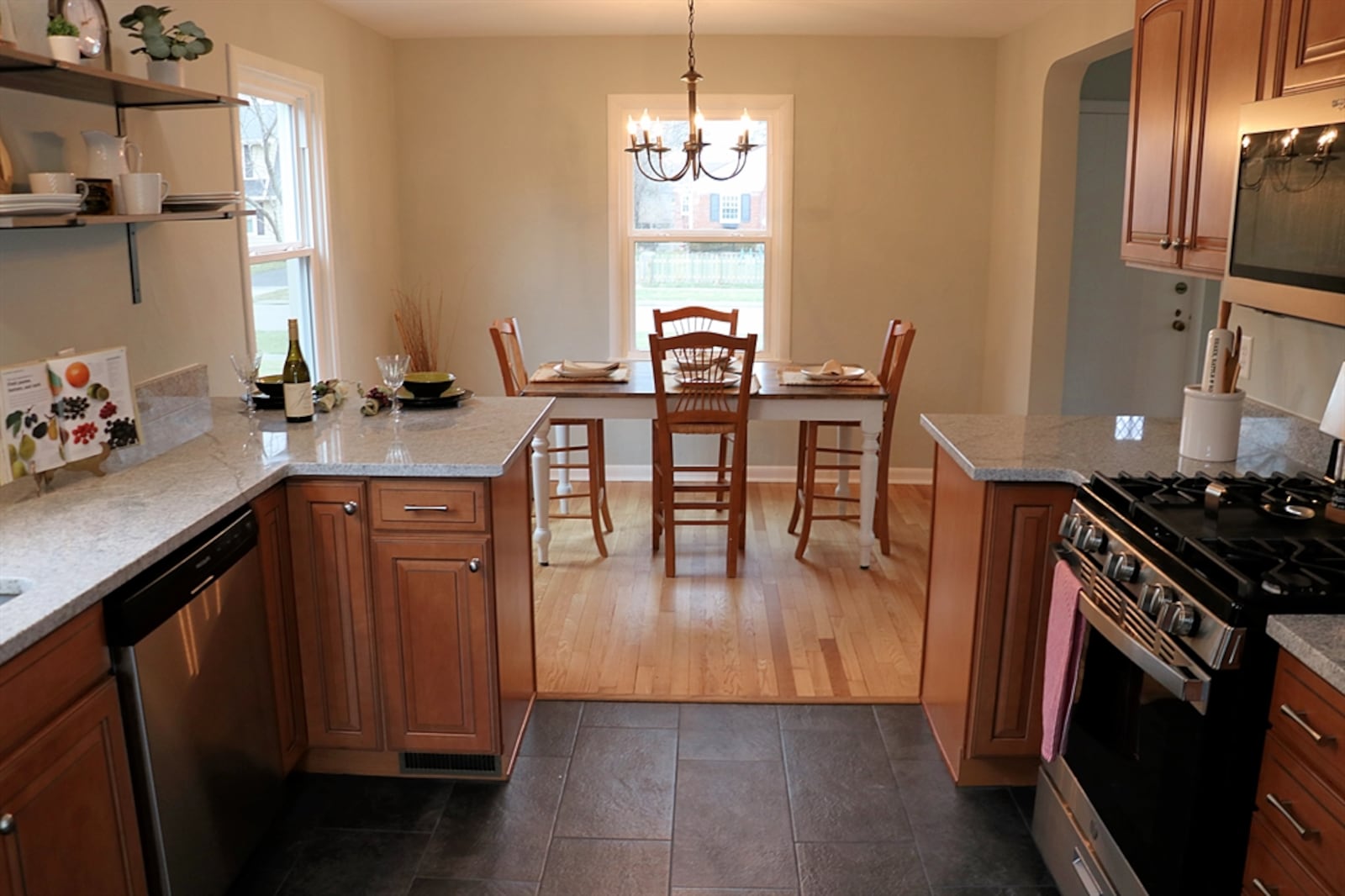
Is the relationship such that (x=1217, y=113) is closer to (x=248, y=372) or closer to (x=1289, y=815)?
(x=1289, y=815)

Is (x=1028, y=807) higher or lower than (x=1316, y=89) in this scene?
lower

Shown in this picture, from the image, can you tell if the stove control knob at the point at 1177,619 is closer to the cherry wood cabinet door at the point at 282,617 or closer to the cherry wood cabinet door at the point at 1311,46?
the cherry wood cabinet door at the point at 1311,46

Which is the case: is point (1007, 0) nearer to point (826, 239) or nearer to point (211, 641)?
point (826, 239)

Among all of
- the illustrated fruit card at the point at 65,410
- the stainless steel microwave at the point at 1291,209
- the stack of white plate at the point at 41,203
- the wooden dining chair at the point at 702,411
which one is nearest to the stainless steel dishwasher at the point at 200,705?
the illustrated fruit card at the point at 65,410

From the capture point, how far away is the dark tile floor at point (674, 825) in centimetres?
236

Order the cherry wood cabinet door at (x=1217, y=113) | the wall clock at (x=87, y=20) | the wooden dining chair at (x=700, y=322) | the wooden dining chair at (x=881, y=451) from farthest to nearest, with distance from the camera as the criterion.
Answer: the wooden dining chair at (x=700, y=322) < the wooden dining chair at (x=881, y=451) < the wall clock at (x=87, y=20) < the cherry wood cabinet door at (x=1217, y=113)

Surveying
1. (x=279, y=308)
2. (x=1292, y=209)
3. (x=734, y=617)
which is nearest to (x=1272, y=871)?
(x=1292, y=209)

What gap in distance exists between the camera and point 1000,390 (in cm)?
527

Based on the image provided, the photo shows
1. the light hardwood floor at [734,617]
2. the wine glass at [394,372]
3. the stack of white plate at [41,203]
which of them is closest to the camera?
the stack of white plate at [41,203]

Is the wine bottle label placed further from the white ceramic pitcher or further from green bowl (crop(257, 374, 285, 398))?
the white ceramic pitcher

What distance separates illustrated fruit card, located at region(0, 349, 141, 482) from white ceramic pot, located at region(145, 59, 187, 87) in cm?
76

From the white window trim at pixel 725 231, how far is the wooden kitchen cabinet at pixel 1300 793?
413 centimetres

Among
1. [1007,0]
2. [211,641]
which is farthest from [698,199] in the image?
[211,641]

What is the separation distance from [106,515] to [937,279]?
14.5ft
